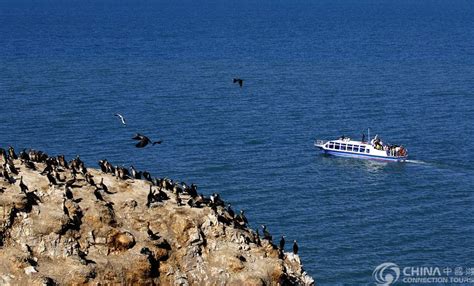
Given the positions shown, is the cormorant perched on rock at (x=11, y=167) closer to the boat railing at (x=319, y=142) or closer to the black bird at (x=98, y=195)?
the black bird at (x=98, y=195)

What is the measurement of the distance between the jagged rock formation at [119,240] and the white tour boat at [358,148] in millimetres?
74960

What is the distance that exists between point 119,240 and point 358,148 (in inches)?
3306

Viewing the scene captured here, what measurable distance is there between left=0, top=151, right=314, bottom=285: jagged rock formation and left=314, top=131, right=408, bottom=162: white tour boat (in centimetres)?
7496

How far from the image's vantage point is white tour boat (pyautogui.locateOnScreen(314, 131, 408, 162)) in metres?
130

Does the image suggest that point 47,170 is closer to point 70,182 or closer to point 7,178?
point 70,182

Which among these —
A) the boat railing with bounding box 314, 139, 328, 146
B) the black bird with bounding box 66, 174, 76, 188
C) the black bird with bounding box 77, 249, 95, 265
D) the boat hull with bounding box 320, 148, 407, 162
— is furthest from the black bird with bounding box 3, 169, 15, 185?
the boat railing with bounding box 314, 139, 328, 146

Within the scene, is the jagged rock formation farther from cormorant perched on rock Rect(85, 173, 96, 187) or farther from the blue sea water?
the blue sea water

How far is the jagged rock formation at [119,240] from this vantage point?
168ft

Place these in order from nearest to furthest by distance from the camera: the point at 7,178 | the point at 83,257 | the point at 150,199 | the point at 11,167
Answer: the point at 83,257 < the point at 7,178 < the point at 150,199 < the point at 11,167

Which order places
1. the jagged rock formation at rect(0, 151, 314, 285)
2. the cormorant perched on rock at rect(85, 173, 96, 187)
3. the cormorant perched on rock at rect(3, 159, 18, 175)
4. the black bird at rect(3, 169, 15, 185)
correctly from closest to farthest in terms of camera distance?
1. the jagged rock formation at rect(0, 151, 314, 285)
2. the black bird at rect(3, 169, 15, 185)
3. the cormorant perched on rock at rect(3, 159, 18, 175)
4. the cormorant perched on rock at rect(85, 173, 96, 187)

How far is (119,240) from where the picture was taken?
173 ft

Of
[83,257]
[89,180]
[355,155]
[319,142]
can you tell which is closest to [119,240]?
[83,257]

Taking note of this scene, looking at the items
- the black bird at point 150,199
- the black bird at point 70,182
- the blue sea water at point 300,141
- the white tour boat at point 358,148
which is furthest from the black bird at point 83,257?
the white tour boat at point 358,148

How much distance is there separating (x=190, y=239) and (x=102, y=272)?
5786 millimetres
